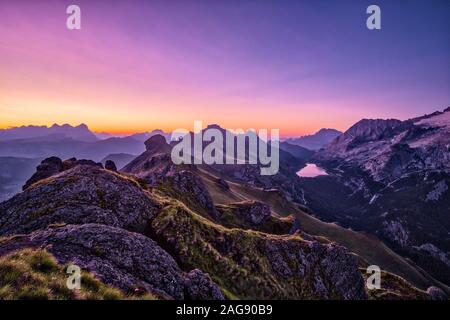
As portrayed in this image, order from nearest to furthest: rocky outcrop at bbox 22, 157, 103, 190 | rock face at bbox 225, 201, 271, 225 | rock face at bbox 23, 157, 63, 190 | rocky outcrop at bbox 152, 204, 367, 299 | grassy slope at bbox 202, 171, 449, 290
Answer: rocky outcrop at bbox 152, 204, 367, 299
rocky outcrop at bbox 22, 157, 103, 190
rock face at bbox 23, 157, 63, 190
rock face at bbox 225, 201, 271, 225
grassy slope at bbox 202, 171, 449, 290

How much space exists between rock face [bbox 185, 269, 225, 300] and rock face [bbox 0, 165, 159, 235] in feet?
51.2

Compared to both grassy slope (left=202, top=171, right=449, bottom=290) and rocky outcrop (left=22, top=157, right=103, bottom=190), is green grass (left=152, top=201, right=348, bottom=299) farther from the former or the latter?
grassy slope (left=202, top=171, right=449, bottom=290)

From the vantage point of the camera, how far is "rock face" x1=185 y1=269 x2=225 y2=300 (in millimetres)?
25391

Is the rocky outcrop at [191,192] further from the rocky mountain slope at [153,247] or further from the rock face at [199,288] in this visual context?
the rock face at [199,288]

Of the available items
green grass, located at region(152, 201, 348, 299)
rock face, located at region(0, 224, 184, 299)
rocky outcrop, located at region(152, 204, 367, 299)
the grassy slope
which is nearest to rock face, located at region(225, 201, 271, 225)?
rocky outcrop, located at region(152, 204, 367, 299)

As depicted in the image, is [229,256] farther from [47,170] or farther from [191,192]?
[47,170]

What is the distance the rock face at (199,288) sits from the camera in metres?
25.4

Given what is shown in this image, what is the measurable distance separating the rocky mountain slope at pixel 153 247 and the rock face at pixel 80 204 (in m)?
0.12

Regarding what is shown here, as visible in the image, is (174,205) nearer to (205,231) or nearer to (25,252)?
(205,231)

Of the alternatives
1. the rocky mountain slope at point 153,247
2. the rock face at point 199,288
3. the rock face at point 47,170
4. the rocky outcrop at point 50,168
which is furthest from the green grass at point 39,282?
the rock face at point 47,170

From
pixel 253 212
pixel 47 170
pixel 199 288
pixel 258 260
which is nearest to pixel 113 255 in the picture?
pixel 199 288

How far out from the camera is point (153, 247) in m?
28.6

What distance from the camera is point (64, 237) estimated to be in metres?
24.3
